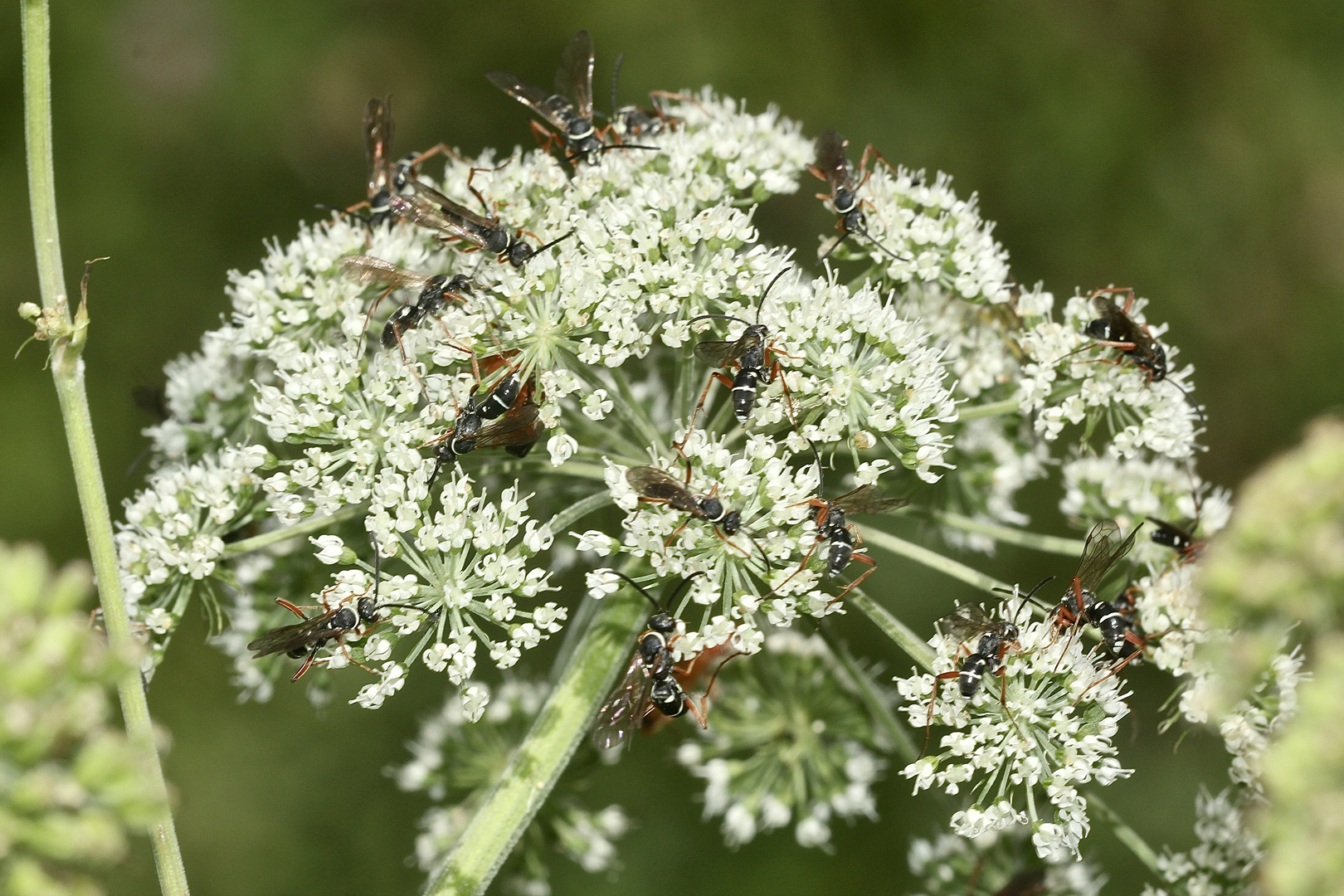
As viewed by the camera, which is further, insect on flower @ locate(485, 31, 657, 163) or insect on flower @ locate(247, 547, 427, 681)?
insect on flower @ locate(485, 31, 657, 163)

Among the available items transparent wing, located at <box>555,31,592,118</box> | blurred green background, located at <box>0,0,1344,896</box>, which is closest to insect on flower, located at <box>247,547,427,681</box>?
transparent wing, located at <box>555,31,592,118</box>

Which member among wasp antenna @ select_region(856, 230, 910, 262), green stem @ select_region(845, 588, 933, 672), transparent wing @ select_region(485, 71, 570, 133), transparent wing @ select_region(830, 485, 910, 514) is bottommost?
green stem @ select_region(845, 588, 933, 672)

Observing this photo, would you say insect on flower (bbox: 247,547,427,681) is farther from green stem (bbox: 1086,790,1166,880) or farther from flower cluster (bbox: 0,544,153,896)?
green stem (bbox: 1086,790,1166,880)

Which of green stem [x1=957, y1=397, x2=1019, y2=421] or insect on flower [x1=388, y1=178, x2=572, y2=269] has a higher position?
green stem [x1=957, y1=397, x2=1019, y2=421]

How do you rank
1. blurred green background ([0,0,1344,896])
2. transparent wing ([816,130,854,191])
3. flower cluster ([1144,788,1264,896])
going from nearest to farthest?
flower cluster ([1144,788,1264,896]) → transparent wing ([816,130,854,191]) → blurred green background ([0,0,1344,896])

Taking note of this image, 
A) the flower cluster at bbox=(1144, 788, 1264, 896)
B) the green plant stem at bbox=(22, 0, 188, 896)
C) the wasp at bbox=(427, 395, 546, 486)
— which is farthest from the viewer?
the flower cluster at bbox=(1144, 788, 1264, 896)

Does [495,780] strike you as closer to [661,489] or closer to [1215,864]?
[661,489]

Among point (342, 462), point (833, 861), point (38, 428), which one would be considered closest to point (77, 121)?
point (38, 428)
